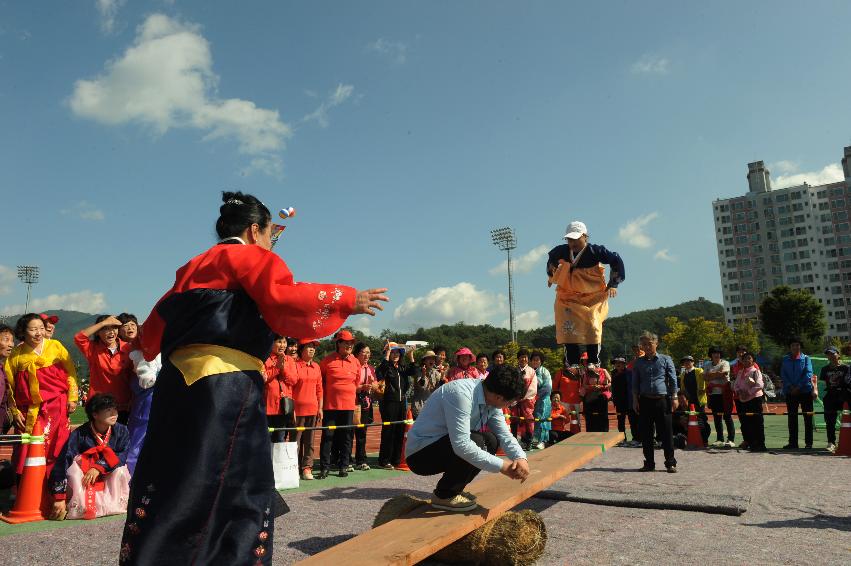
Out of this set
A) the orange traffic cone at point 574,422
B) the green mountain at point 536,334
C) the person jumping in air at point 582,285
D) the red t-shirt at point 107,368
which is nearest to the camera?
the red t-shirt at point 107,368

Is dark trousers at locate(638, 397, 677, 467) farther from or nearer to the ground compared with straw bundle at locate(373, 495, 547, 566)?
farther from the ground

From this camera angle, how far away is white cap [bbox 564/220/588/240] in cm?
811

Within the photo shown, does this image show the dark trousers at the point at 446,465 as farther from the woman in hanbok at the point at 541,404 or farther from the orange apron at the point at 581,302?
the woman in hanbok at the point at 541,404

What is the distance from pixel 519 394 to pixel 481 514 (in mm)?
889

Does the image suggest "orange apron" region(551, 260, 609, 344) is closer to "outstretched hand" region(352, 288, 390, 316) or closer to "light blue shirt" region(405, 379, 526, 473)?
"light blue shirt" region(405, 379, 526, 473)

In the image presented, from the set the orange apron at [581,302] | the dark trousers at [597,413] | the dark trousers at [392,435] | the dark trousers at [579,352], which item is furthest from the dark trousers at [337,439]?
the dark trousers at [597,413]

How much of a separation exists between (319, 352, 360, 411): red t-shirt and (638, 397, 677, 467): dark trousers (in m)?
4.35

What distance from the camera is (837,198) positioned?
108 m

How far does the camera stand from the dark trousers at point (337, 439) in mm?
8867

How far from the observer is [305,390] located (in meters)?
9.20

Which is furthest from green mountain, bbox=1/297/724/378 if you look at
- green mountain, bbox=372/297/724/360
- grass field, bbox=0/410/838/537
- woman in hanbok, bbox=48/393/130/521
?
woman in hanbok, bbox=48/393/130/521

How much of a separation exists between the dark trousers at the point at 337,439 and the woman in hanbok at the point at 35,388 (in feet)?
11.0

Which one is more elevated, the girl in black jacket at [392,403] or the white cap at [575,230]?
the white cap at [575,230]

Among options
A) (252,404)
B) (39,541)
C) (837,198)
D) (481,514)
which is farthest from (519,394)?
(837,198)
